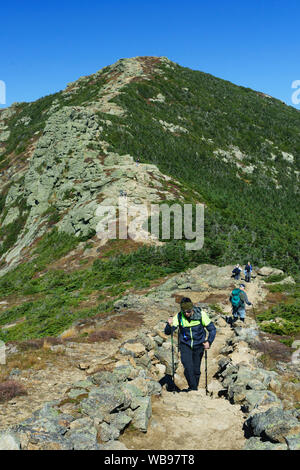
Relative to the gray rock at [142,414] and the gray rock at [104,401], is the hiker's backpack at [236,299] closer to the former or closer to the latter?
the gray rock at [142,414]

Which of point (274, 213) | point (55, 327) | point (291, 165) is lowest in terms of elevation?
point (55, 327)

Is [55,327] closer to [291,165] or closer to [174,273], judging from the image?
[174,273]

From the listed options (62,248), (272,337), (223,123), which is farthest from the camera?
(223,123)

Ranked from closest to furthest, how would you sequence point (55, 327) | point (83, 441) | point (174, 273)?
point (83, 441)
point (55, 327)
point (174, 273)

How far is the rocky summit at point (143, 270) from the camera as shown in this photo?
702 cm

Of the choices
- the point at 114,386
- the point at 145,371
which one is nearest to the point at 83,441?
the point at 114,386

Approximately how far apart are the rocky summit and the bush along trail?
4cm

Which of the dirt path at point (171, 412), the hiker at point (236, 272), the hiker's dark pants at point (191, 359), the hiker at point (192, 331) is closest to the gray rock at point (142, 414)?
the dirt path at point (171, 412)

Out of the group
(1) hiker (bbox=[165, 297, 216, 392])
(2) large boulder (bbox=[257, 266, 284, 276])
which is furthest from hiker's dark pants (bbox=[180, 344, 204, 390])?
(2) large boulder (bbox=[257, 266, 284, 276])

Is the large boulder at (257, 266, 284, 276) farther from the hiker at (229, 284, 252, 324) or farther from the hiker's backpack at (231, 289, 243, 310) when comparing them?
the hiker's backpack at (231, 289, 243, 310)

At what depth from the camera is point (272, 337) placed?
13.2 metres

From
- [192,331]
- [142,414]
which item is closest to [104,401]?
[142,414]

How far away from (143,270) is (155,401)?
57.0 ft
